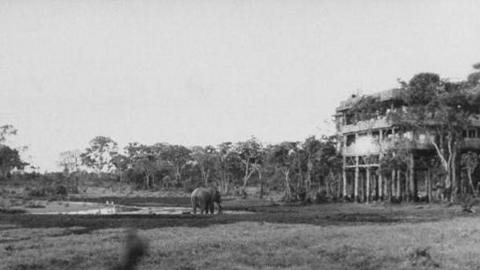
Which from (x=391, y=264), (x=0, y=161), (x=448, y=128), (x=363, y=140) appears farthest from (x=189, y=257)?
(x=0, y=161)

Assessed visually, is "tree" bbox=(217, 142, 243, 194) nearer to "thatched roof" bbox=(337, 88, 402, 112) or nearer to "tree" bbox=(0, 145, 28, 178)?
"thatched roof" bbox=(337, 88, 402, 112)

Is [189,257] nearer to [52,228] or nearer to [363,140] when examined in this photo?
[52,228]

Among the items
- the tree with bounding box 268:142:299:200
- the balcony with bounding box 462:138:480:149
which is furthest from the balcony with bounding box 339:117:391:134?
the balcony with bounding box 462:138:480:149

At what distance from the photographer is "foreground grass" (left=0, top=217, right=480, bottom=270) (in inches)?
538

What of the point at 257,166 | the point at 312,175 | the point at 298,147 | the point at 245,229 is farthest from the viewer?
the point at 257,166

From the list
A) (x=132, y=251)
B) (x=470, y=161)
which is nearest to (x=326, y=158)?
(x=470, y=161)

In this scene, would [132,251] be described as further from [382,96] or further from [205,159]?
[205,159]

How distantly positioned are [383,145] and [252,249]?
144ft

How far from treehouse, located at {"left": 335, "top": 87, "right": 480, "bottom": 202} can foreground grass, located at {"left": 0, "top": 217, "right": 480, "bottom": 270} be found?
33310 millimetres

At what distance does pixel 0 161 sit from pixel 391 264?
92395 mm

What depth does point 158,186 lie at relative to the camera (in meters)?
104

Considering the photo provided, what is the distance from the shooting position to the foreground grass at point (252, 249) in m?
13.7

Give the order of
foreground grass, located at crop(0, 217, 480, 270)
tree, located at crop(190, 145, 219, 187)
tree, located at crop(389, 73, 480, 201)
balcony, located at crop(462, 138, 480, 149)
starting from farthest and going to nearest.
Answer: tree, located at crop(190, 145, 219, 187), balcony, located at crop(462, 138, 480, 149), tree, located at crop(389, 73, 480, 201), foreground grass, located at crop(0, 217, 480, 270)

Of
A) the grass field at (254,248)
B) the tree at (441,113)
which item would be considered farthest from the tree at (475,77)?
the grass field at (254,248)
